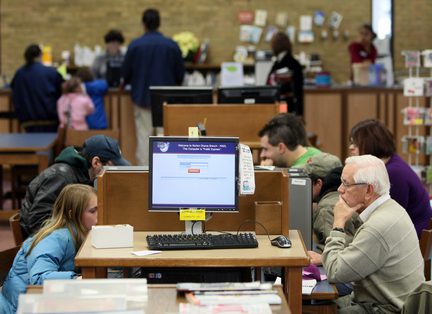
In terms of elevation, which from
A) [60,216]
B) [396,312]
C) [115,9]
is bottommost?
[396,312]

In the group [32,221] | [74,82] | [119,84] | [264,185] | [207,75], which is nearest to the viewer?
[264,185]

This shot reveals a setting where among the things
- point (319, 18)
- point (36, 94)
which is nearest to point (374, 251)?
point (36, 94)

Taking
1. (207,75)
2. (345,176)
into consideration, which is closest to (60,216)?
(345,176)

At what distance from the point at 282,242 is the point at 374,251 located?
17.9 inches

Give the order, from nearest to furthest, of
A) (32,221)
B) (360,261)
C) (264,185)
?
1. (360,261)
2. (264,185)
3. (32,221)

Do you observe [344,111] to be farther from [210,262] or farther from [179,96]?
[210,262]

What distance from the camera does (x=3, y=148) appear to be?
827 centimetres

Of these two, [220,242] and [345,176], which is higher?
[345,176]

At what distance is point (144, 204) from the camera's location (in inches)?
184

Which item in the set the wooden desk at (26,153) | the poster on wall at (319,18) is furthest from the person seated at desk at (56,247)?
the poster on wall at (319,18)

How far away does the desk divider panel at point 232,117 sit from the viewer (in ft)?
25.0

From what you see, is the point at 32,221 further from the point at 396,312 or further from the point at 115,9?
the point at 115,9

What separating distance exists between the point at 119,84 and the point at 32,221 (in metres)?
6.60

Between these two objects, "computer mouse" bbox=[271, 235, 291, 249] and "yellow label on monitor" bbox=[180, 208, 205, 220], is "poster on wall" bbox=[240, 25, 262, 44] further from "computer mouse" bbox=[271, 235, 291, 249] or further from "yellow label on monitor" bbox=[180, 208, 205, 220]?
"computer mouse" bbox=[271, 235, 291, 249]
